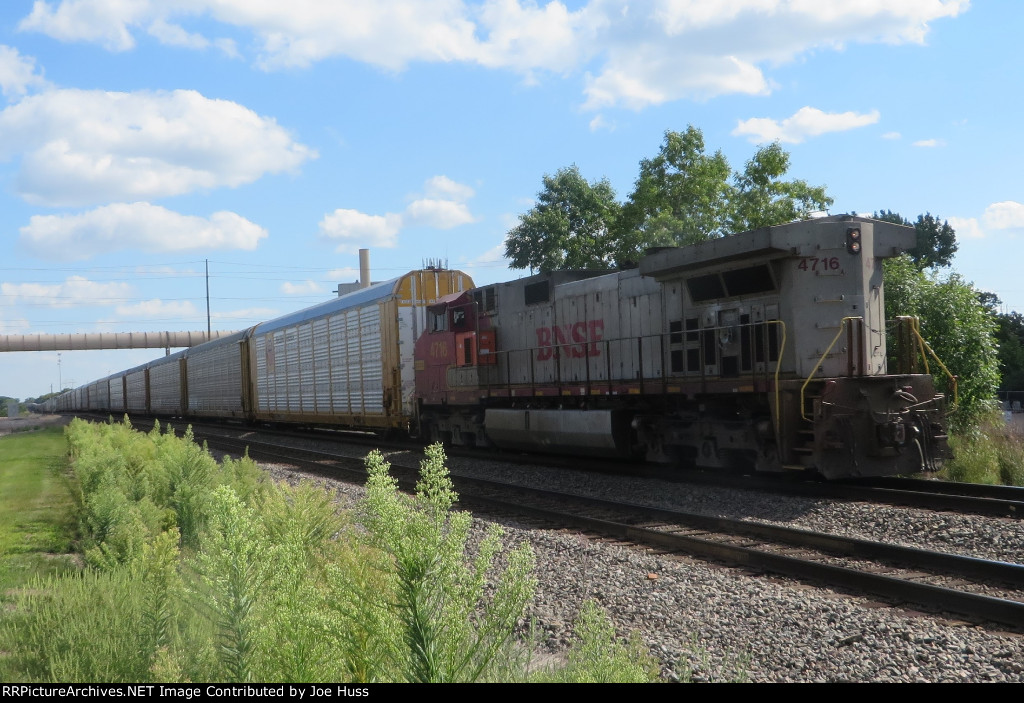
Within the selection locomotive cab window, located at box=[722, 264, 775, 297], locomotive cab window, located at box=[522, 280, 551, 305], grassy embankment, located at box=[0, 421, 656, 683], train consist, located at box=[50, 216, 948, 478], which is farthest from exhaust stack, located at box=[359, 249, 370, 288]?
grassy embankment, located at box=[0, 421, 656, 683]

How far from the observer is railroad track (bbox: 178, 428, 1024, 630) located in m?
5.79

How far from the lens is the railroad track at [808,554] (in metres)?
5.79

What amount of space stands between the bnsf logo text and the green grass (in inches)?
324

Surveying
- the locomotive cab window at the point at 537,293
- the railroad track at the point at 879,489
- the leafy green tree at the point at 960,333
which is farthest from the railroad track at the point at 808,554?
the leafy green tree at the point at 960,333

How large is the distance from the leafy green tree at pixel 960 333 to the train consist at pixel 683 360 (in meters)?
3.93

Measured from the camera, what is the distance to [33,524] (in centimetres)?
1030

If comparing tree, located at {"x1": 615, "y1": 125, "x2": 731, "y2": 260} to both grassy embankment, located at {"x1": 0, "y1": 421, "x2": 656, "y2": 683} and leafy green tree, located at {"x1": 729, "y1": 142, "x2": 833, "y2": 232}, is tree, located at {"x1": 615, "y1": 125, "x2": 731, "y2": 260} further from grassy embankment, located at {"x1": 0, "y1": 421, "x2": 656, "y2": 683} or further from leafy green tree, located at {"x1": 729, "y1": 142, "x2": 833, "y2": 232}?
grassy embankment, located at {"x1": 0, "y1": 421, "x2": 656, "y2": 683}

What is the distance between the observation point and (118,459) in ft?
32.9

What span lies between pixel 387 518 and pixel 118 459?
28.3ft

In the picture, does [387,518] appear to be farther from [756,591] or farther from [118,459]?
[118,459]

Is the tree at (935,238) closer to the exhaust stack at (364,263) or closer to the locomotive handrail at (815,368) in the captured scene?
the exhaust stack at (364,263)

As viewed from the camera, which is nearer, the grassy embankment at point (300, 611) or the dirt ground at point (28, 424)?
the grassy embankment at point (300, 611)

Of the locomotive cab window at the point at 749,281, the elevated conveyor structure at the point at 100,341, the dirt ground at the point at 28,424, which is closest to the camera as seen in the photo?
the locomotive cab window at the point at 749,281
